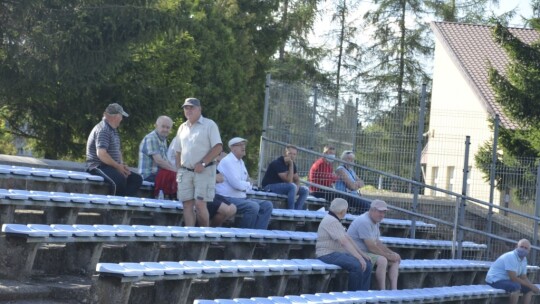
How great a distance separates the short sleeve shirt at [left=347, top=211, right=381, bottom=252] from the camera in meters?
12.5

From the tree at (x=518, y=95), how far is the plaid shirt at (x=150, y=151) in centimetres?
1127

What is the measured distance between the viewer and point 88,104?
25.9 metres

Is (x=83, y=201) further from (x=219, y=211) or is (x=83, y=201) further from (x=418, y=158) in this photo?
(x=418, y=158)

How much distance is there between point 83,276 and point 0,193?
3.35 ft

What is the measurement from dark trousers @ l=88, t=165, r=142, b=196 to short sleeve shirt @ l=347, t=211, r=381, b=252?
238cm

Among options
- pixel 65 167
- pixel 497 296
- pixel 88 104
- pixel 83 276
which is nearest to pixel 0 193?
pixel 83 276

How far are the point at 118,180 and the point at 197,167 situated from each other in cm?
105

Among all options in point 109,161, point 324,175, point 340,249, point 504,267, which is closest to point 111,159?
point 109,161

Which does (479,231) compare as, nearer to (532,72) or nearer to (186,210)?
(186,210)

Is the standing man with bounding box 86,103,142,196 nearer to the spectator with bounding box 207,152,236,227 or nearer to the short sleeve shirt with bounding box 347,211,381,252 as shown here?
the spectator with bounding box 207,152,236,227

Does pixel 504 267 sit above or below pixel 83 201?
below

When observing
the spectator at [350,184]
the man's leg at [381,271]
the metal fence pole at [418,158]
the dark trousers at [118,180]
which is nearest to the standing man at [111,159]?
the dark trousers at [118,180]

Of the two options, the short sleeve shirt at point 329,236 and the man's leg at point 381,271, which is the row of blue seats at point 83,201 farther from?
the man's leg at point 381,271

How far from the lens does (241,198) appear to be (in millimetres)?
12852
